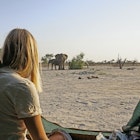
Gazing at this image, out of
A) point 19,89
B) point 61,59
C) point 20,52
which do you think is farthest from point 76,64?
point 19,89

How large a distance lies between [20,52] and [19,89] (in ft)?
0.71

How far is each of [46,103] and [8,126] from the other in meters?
6.19

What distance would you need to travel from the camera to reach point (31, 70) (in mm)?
2062

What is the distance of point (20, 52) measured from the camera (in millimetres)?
1986

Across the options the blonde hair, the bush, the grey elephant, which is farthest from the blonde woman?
the grey elephant

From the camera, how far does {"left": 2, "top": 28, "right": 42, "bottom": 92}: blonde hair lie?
2.00m

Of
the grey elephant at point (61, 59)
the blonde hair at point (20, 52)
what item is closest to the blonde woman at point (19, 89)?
the blonde hair at point (20, 52)

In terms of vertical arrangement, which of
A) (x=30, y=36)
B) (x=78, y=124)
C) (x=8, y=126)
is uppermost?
(x=30, y=36)

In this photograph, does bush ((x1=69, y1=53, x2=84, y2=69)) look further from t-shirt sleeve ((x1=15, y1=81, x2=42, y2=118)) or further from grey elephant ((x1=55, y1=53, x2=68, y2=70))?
t-shirt sleeve ((x1=15, y1=81, x2=42, y2=118))

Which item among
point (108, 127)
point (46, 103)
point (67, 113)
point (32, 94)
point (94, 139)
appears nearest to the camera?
point (32, 94)

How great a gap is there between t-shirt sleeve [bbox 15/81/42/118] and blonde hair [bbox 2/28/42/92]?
0.56 ft

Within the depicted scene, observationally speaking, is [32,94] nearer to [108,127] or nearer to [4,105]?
[4,105]

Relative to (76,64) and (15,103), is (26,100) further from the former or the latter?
(76,64)

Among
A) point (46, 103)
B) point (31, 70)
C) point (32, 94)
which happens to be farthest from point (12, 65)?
point (46, 103)
